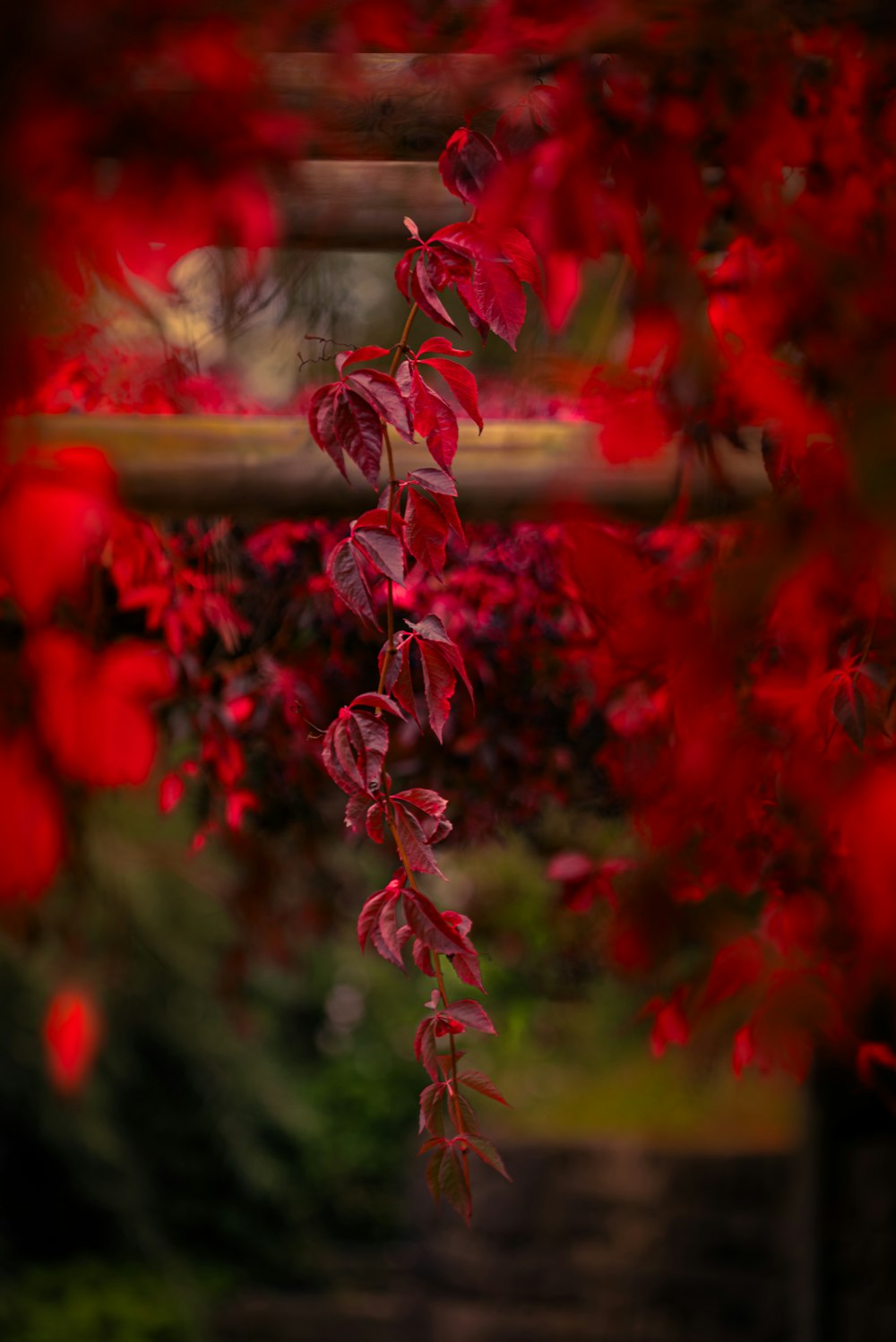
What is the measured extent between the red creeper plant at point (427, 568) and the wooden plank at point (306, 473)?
40 centimetres

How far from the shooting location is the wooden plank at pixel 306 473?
147 centimetres

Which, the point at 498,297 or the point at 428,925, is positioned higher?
the point at 498,297

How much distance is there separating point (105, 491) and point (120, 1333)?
5202mm

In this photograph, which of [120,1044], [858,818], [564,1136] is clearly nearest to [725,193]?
[858,818]

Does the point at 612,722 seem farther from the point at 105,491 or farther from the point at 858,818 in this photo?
the point at 105,491

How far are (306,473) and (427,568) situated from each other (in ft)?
1.63

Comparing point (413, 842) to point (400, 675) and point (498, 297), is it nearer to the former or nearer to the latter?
point (400, 675)

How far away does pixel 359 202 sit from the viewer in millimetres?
1887

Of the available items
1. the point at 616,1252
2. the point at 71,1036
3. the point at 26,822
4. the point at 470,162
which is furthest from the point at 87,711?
the point at 616,1252

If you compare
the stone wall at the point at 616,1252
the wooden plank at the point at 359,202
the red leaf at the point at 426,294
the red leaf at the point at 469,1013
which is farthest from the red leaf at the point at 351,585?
the stone wall at the point at 616,1252

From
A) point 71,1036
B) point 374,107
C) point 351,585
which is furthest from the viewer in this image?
point 71,1036

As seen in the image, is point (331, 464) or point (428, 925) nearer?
point (428, 925)

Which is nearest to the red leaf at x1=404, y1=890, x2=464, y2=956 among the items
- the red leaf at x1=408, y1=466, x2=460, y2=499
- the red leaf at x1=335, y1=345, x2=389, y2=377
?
the red leaf at x1=408, y1=466, x2=460, y2=499

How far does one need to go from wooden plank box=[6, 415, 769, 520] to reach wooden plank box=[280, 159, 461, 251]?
487mm
